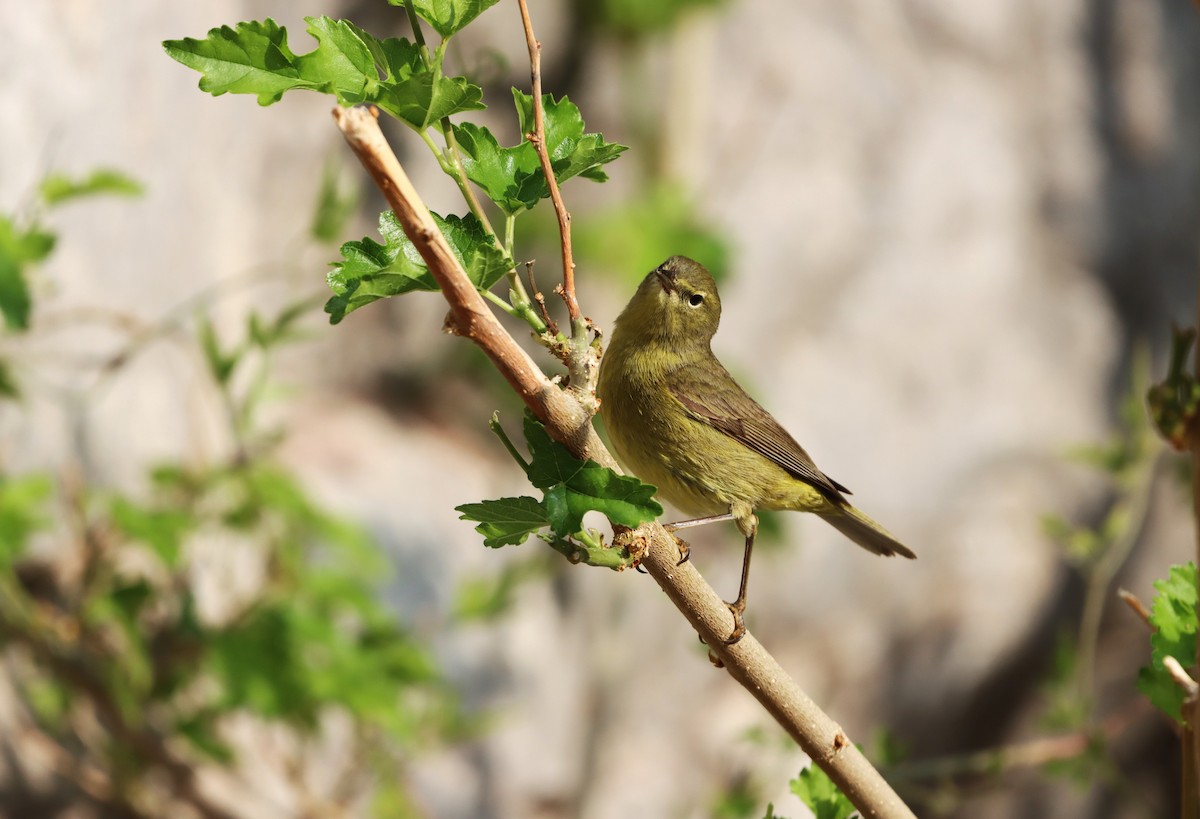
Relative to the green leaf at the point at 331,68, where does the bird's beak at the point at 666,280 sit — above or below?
above

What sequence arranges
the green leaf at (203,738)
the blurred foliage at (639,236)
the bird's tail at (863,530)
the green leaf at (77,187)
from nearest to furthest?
1. the bird's tail at (863,530)
2. the green leaf at (77,187)
3. the green leaf at (203,738)
4. the blurred foliage at (639,236)

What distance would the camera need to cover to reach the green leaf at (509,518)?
980 millimetres

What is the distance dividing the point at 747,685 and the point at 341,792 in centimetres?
249

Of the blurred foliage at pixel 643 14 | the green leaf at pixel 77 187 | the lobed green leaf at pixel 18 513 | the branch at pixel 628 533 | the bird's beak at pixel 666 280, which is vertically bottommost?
the branch at pixel 628 533

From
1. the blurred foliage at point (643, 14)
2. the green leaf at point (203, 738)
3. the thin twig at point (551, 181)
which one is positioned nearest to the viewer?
the thin twig at point (551, 181)

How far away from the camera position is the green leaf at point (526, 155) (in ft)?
3.34

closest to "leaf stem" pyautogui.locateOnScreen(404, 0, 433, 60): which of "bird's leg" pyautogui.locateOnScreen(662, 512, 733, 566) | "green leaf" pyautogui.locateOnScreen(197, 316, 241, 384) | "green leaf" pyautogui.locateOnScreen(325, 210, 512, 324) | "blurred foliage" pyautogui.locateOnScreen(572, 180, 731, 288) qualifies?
"green leaf" pyautogui.locateOnScreen(325, 210, 512, 324)

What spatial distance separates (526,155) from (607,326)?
3748 mm

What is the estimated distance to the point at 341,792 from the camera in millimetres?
3270

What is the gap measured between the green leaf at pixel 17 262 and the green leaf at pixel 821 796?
4.58ft

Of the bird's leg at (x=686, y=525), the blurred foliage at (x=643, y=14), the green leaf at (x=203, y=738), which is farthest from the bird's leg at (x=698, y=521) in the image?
the blurred foliage at (x=643, y=14)

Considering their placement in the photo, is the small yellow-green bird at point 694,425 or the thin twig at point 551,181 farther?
the small yellow-green bird at point 694,425

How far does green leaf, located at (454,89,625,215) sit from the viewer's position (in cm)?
102

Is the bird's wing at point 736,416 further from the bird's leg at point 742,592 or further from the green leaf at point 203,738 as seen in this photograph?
the green leaf at point 203,738
